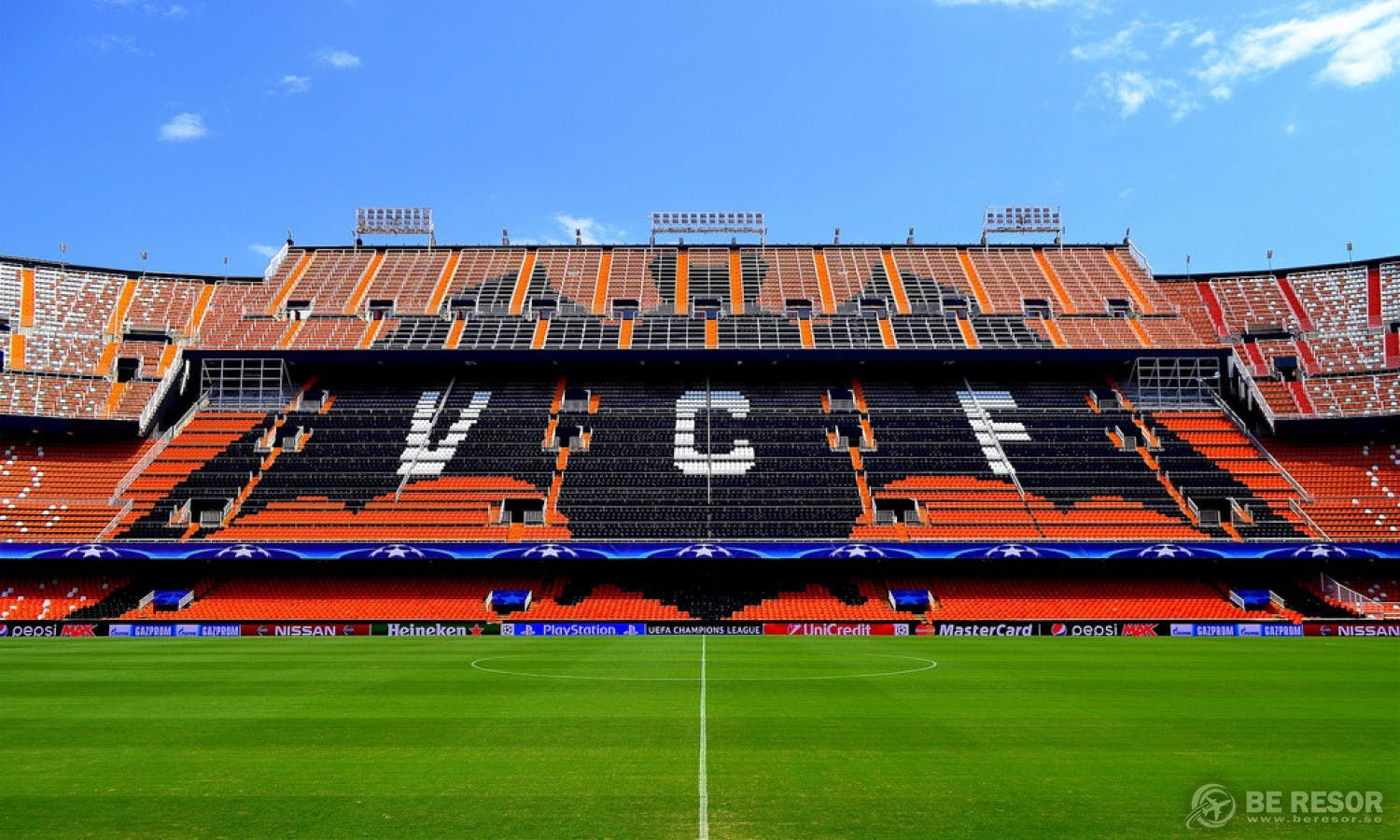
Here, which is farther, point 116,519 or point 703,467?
point 703,467

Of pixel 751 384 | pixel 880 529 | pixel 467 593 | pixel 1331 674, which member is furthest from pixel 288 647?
pixel 751 384

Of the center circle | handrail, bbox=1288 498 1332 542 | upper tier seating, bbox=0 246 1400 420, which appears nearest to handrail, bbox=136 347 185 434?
upper tier seating, bbox=0 246 1400 420

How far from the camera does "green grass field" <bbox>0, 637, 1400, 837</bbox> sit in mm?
10250

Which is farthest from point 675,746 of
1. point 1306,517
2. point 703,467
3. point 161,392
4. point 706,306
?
point 706,306

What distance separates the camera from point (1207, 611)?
41.6 m

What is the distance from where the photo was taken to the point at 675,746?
549 inches

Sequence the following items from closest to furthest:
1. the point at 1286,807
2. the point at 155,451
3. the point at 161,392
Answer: the point at 1286,807
the point at 155,451
the point at 161,392

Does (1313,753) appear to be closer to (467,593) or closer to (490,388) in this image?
(467,593)

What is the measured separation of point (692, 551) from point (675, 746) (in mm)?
29329

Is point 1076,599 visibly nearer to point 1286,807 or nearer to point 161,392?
point 1286,807

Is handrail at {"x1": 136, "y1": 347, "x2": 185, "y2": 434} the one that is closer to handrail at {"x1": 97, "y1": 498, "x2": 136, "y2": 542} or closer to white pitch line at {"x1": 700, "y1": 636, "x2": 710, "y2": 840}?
handrail at {"x1": 97, "y1": 498, "x2": 136, "y2": 542}

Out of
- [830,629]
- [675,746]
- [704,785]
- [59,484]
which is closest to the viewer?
[704,785]

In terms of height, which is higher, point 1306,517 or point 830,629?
point 1306,517

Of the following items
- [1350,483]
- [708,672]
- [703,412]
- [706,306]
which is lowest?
[708,672]
